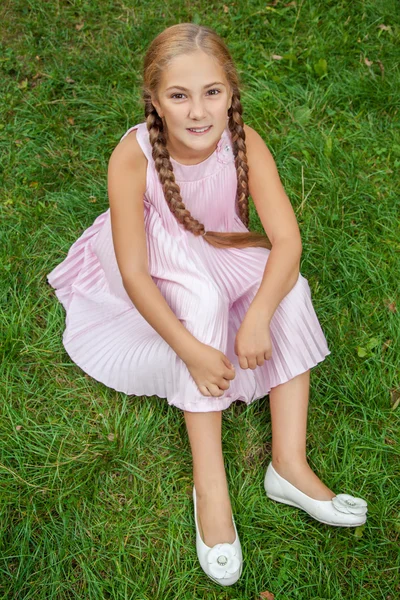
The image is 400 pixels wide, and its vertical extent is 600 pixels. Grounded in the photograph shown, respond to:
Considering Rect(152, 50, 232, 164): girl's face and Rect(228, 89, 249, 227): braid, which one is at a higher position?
Rect(152, 50, 232, 164): girl's face

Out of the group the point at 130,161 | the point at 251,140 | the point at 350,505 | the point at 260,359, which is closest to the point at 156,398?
the point at 260,359

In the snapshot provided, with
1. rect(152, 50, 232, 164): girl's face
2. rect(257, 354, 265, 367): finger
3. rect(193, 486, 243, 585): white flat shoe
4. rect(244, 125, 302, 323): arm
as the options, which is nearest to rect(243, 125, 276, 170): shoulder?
rect(244, 125, 302, 323): arm

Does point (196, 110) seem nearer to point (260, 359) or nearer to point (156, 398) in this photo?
point (260, 359)

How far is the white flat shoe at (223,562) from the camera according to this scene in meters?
2.08

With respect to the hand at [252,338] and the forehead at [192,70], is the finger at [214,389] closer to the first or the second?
the hand at [252,338]

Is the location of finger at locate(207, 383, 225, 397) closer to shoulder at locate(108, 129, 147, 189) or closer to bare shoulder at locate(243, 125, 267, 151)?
shoulder at locate(108, 129, 147, 189)

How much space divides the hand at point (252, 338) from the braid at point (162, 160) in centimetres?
43

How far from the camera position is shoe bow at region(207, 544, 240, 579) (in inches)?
81.8

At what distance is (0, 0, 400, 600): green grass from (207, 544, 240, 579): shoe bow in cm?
11

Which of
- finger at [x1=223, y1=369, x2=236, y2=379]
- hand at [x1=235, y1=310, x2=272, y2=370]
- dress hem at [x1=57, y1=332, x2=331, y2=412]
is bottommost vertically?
dress hem at [x1=57, y1=332, x2=331, y2=412]

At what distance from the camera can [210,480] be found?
86.4 inches

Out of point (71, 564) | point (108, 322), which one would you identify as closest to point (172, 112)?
point (108, 322)

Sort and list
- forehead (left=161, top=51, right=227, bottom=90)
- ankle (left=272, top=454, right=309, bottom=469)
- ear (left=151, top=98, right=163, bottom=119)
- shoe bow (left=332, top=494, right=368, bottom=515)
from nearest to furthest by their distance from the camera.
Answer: forehead (left=161, top=51, right=227, bottom=90), ear (left=151, top=98, right=163, bottom=119), shoe bow (left=332, top=494, right=368, bottom=515), ankle (left=272, top=454, right=309, bottom=469)

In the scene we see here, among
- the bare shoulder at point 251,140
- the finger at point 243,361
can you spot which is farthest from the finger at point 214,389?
the bare shoulder at point 251,140
